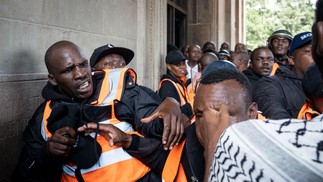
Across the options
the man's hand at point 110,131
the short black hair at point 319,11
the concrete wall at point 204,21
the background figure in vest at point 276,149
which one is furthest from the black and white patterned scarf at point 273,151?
the concrete wall at point 204,21

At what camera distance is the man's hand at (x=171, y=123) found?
170cm

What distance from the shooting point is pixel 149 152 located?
1.86 meters

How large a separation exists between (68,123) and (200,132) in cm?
74

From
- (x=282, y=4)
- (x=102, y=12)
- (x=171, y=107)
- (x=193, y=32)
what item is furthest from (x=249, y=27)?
(x=171, y=107)

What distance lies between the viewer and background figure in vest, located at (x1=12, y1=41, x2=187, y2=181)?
1.79 metres

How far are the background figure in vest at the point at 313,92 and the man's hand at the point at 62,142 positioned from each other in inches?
56.5

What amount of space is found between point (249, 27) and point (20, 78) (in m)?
32.1

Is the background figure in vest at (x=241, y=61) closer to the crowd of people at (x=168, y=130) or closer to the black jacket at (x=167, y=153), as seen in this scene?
the crowd of people at (x=168, y=130)

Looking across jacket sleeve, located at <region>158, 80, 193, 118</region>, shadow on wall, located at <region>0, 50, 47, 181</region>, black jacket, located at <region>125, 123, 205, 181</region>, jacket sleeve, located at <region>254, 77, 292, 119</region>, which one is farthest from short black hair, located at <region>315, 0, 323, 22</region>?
jacket sleeve, located at <region>158, 80, 193, 118</region>

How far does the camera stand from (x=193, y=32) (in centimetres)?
1086

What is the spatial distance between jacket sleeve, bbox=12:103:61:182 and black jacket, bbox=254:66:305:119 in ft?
5.16

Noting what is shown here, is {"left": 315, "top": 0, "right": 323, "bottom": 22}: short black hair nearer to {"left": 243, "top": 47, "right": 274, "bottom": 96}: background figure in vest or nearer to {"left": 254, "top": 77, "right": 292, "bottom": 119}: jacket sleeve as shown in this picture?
{"left": 254, "top": 77, "right": 292, "bottom": 119}: jacket sleeve

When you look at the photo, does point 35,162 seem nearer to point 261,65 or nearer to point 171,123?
point 171,123

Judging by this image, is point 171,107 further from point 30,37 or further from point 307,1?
point 307,1
